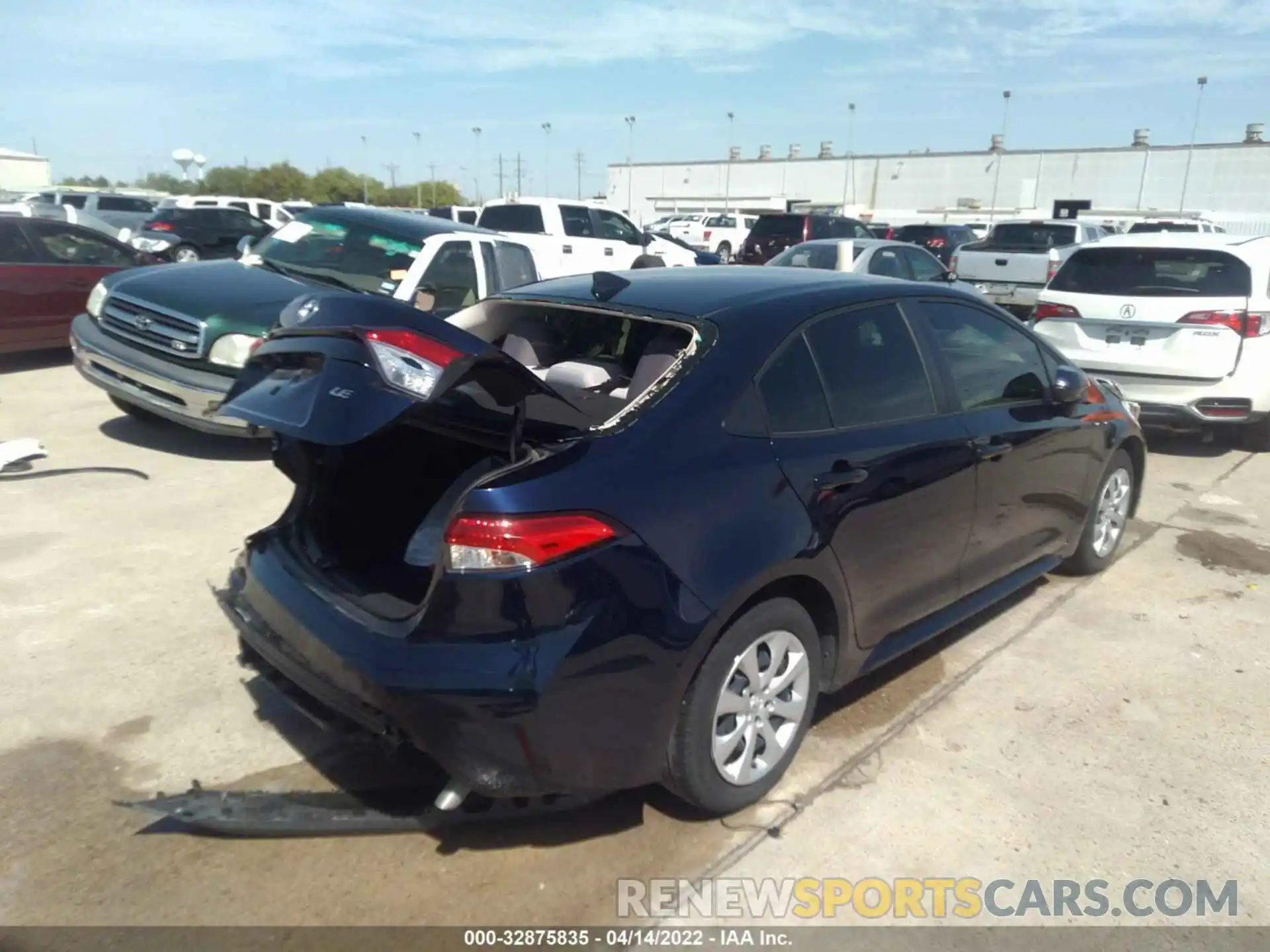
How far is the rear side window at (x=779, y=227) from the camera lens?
20.1 m

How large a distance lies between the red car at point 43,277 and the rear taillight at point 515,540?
9090 millimetres

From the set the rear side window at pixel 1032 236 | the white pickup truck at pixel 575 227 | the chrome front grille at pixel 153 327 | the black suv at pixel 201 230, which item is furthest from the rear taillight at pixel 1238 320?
the black suv at pixel 201 230

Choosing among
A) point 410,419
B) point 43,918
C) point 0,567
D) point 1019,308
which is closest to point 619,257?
point 1019,308

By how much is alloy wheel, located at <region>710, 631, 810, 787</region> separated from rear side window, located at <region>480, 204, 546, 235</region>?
13795mm

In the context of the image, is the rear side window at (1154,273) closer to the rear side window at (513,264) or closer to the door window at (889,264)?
the door window at (889,264)

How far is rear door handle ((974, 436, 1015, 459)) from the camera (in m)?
4.04

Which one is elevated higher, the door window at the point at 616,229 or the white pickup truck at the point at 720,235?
the door window at the point at 616,229

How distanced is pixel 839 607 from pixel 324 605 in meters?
1.69

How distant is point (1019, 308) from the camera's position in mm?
15445

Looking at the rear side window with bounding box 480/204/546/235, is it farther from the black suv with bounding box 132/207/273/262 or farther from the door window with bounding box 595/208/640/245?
the black suv with bounding box 132/207/273/262

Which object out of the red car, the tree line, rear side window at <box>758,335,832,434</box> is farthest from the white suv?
the tree line

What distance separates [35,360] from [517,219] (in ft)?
26.5

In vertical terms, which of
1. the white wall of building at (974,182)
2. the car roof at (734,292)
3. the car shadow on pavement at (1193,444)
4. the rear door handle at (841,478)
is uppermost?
the white wall of building at (974,182)

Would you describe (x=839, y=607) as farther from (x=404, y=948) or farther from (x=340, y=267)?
(x=340, y=267)
